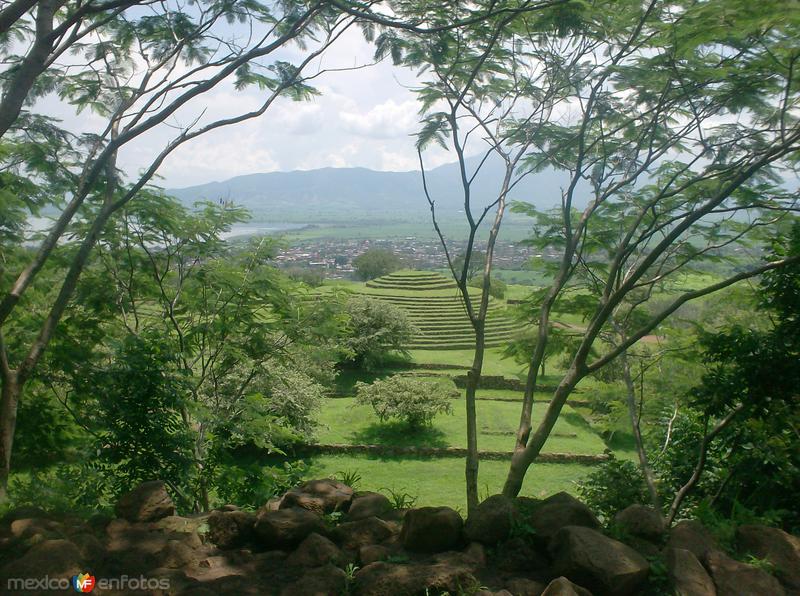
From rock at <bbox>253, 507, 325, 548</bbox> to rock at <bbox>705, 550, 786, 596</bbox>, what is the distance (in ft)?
7.18

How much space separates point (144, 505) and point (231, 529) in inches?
23.3

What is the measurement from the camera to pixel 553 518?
3281 millimetres

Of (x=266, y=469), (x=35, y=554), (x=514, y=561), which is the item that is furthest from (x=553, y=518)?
(x=266, y=469)

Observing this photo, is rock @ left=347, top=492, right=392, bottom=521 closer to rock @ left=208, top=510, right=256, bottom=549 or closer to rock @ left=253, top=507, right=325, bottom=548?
rock @ left=253, top=507, right=325, bottom=548

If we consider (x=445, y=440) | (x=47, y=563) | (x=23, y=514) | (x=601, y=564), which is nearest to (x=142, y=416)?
(x=23, y=514)

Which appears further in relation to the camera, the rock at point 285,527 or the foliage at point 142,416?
the foliage at point 142,416

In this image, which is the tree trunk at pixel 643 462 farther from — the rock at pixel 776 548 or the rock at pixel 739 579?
the rock at pixel 739 579

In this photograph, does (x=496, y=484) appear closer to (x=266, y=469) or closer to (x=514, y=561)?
(x=266, y=469)

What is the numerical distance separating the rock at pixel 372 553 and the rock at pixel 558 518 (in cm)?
90

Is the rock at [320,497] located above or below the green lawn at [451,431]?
above

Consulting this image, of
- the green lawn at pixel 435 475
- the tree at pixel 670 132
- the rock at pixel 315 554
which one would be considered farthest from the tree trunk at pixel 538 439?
the green lawn at pixel 435 475

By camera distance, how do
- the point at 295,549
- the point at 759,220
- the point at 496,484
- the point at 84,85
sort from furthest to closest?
1. the point at 496,484
2. the point at 84,85
3. the point at 759,220
4. the point at 295,549

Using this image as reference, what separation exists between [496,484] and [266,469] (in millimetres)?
9120

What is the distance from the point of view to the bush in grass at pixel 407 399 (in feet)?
53.4
